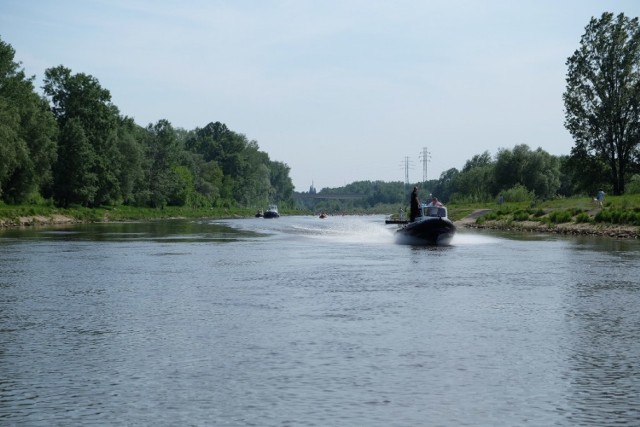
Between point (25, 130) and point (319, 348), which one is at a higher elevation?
point (25, 130)

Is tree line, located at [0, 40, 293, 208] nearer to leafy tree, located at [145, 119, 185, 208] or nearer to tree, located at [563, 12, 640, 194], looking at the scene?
leafy tree, located at [145, 119, 185, 208]

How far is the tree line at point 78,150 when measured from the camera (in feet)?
298

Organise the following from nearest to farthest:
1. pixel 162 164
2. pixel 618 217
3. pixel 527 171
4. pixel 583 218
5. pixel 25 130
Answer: pixel 618 217, pixel 583 218, pixel 25 130, pixel 527 171, pixel 162 164

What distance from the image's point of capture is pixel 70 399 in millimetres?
11125

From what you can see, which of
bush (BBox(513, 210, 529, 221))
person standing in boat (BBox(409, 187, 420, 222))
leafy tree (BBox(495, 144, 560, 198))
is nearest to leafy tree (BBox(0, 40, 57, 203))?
person standing in boat (BBox(409, 187, 420, 222))

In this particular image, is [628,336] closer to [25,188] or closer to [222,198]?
[25,188]

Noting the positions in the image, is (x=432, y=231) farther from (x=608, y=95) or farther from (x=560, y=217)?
(x=608, y=95)

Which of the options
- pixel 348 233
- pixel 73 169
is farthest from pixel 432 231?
pixel 73 169

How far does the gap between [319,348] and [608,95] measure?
77098mm

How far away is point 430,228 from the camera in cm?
5006

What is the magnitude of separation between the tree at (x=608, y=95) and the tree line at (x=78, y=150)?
61.0 metres

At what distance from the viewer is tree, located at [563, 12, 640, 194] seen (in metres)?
82.7

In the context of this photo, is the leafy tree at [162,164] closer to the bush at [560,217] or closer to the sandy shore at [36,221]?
the sandy shore at [36,221]

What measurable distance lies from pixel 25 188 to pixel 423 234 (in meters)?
59.5
